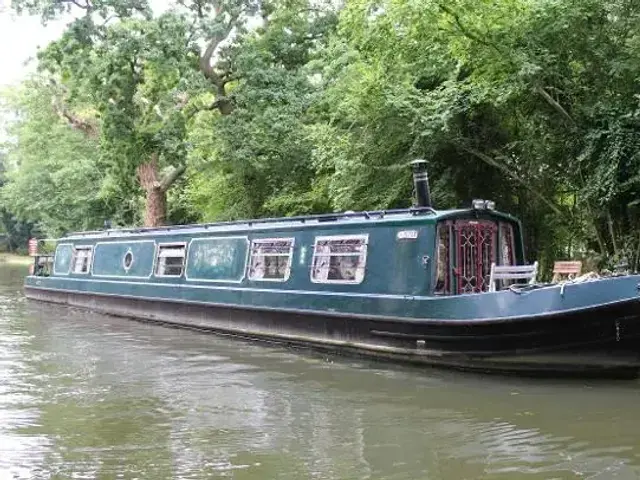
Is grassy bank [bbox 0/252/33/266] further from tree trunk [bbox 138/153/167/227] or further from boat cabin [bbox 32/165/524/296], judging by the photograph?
boat cabin [bbox 32/165/524/296]

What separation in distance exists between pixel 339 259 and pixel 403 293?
1350mm

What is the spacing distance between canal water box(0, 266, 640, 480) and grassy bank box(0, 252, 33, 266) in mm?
33954

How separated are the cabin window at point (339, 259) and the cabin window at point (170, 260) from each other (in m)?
3.59

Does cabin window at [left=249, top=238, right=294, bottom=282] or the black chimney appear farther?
cabin window at [left=249, top=238, right=294, bottom=282]

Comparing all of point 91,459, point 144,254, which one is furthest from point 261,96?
point 91,459

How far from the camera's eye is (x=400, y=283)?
28.4 feet

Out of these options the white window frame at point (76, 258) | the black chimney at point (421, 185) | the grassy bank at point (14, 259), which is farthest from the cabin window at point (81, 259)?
the grassy bank at point (14, 259)

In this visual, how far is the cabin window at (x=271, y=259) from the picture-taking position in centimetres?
1046

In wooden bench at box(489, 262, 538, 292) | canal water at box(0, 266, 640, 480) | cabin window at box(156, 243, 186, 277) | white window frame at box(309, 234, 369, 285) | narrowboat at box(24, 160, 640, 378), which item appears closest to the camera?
canal water at box(0, 266, 640, 480)

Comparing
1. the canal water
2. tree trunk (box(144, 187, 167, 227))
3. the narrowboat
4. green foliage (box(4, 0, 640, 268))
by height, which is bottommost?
the canal water

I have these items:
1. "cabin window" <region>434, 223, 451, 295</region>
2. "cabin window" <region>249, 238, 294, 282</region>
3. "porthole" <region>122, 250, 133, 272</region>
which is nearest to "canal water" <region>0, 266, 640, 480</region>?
"cabin window" <region>434, 223, 451, 295</region>

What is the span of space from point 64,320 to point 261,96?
7.13 metres

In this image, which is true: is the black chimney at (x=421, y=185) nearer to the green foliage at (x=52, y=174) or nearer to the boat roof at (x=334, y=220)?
the boat roof at (x=334, y=220)

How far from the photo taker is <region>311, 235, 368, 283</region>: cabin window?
9.28 metres
